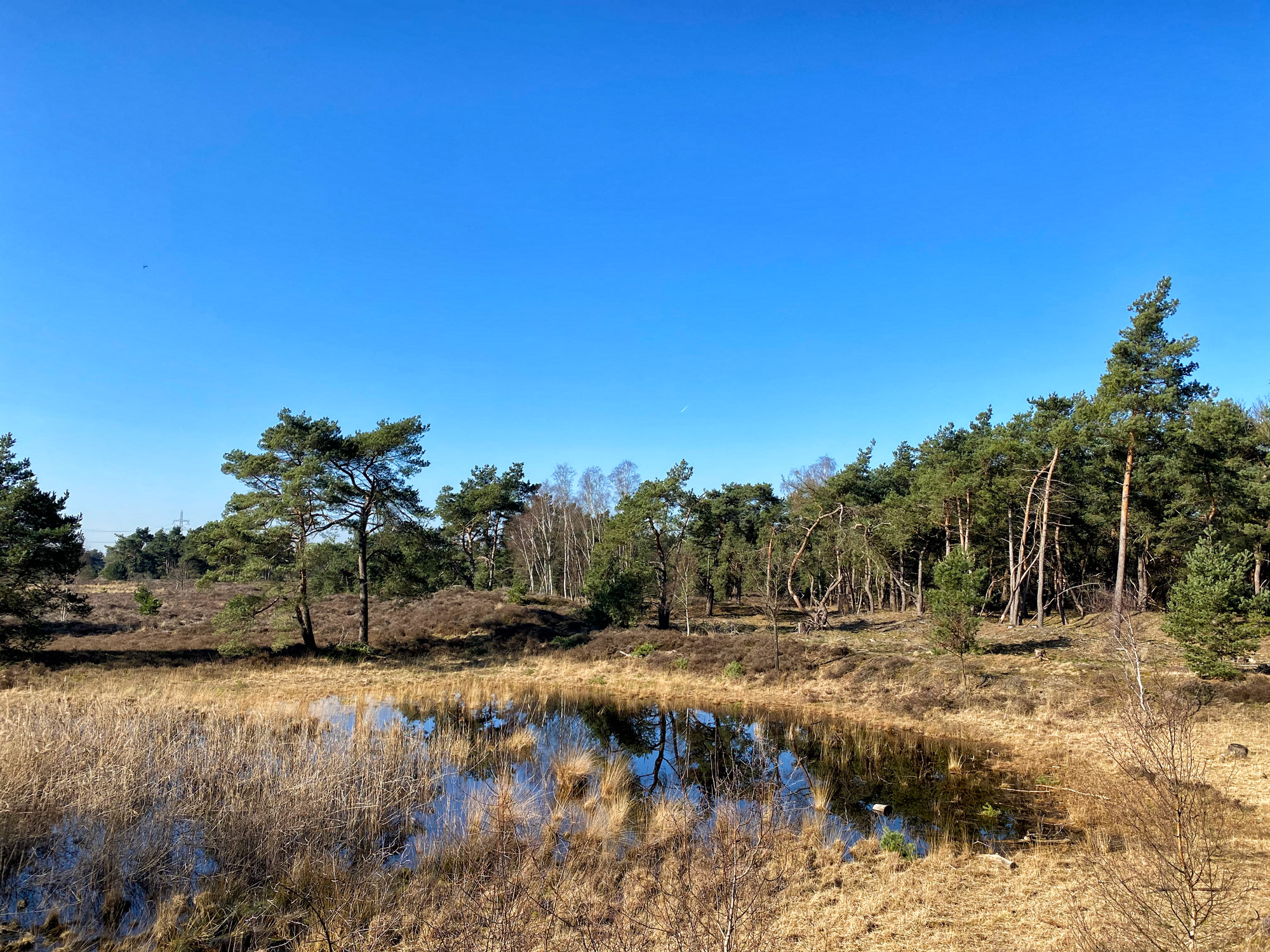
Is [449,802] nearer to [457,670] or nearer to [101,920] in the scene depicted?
[101,920]

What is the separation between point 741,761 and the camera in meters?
13.0

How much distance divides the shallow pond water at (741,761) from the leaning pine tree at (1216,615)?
21.5ft

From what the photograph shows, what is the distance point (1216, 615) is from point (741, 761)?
1246 centimetres

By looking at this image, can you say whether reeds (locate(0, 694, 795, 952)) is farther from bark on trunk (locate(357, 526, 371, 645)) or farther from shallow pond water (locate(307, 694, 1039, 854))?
bark on trunk (locate(357, 526, 371, 645))

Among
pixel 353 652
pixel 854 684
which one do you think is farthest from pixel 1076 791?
pixel 353 652

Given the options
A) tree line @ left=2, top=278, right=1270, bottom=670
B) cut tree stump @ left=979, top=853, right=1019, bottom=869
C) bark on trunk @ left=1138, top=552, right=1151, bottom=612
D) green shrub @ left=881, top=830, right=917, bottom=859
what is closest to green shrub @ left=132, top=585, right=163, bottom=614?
tree line @ left=2, top=278, right=1270, bottom=670

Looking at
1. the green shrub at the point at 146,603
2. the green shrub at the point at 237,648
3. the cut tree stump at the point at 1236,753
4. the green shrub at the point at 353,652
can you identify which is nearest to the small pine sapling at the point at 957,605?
the cut tree stump at the point at 1236,753

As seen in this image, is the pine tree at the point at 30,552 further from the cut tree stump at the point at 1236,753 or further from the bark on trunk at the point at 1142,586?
the bark on trunk at the point at 1142,586

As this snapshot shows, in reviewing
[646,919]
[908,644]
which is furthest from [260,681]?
[908,644]

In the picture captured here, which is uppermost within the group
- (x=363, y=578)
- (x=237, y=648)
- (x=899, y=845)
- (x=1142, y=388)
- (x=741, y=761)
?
Result: (x=1142, y=388)

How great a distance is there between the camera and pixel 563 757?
38.4 feet

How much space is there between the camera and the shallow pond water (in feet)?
32.3

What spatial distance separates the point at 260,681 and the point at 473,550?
31637 mm

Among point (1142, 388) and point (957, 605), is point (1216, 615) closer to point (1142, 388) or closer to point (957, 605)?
point (957, 605)
